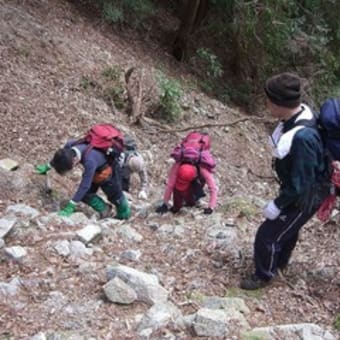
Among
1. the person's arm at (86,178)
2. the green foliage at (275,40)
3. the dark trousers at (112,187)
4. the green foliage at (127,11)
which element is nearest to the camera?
the person's arm at (86,178)

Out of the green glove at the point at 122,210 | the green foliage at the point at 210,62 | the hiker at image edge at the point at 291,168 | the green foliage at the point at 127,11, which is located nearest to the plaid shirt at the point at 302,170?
the hiker at image edge at the point at 291,168

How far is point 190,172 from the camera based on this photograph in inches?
272

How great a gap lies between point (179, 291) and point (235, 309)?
0.50m

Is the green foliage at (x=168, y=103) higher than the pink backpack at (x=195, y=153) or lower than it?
lower

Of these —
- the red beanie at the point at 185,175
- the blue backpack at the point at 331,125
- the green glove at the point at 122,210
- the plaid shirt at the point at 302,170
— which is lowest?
the green glove at the point at 122,210

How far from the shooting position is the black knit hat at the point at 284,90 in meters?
4.28

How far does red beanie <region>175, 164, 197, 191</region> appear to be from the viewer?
22.6 ft

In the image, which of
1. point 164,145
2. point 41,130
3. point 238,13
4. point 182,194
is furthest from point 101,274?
point 238,13

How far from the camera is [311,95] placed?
1323cm

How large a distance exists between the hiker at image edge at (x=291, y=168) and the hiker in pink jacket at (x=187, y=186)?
2235mm

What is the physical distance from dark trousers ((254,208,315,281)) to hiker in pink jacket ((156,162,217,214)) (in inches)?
84.2

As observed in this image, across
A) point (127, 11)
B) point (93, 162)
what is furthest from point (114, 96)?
point (93, 162)

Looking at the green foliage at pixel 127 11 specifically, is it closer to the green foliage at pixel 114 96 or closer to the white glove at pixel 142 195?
the green foliage at pixel 114 96

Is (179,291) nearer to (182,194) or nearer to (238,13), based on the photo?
(182,194)
